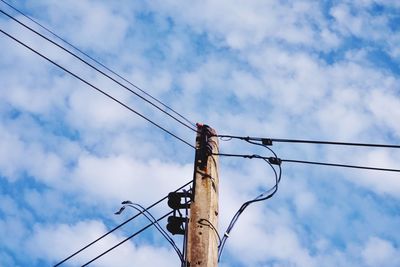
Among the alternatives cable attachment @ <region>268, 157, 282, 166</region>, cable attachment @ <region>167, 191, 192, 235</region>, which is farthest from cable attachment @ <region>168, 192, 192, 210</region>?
cable attachment @ <region>268, 157, 282, 166</region>

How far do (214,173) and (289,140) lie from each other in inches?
55.5

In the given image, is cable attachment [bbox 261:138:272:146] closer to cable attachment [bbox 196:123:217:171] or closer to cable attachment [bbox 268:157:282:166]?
cable attachment [bbox 268:157:282:166]

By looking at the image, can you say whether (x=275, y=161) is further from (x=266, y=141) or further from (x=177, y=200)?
(x=177, y=200)

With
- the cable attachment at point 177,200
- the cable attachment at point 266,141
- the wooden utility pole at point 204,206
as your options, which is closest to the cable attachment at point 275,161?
the cable attachment at point 266,141

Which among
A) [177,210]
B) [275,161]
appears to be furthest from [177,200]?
[275,161]

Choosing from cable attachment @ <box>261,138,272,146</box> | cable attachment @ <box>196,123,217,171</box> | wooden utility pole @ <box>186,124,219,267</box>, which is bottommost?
wooden utility pole @ <box>186,124,219,267</box>

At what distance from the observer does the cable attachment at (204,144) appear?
6172 mm

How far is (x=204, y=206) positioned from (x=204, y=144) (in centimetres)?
105

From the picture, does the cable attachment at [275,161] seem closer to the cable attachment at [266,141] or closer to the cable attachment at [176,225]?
the cable attachment at [266,141]

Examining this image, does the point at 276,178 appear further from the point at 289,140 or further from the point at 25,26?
the point at 25,26

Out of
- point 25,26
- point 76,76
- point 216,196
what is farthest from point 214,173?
point 25,26

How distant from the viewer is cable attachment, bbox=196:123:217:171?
6172mm

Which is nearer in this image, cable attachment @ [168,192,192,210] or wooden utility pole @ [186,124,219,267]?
wooden utility pole @ [186,124,219,267]

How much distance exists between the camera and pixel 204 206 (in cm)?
561
